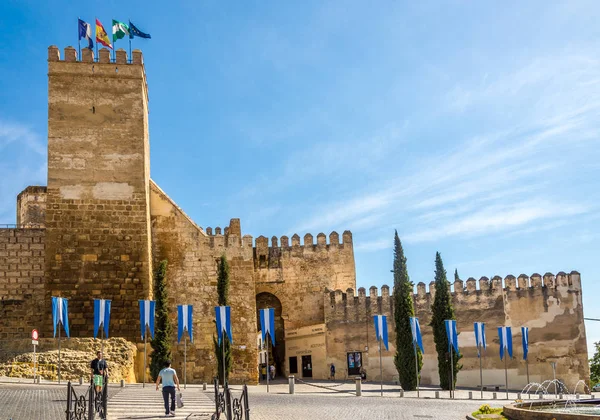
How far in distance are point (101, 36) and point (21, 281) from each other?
374 inches

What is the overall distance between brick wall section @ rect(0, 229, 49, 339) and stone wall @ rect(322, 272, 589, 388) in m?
12.6

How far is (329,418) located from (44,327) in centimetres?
1475

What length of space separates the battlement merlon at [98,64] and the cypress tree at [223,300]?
789cm

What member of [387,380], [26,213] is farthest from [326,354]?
[26,213]

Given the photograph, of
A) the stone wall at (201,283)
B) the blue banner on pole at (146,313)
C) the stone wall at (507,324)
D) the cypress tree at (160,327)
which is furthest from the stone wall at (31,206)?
the stone wall at (507,324)

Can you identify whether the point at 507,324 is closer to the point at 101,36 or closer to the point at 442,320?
the point at 442,320

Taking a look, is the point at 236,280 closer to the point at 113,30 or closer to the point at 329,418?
the point at 113,30

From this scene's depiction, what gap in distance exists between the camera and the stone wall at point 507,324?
1197 inches

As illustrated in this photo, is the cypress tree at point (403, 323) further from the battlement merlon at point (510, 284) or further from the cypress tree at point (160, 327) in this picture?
the cypress tree at point (160, 327)

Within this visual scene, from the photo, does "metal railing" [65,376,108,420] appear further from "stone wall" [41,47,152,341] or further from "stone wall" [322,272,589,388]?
"stone wall" [322,272,589,388]

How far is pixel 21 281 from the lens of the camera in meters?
26.7

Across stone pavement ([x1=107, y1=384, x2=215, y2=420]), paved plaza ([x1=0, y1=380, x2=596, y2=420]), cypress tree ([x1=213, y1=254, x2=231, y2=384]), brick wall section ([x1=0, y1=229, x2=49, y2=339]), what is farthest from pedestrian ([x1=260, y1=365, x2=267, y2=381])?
stone pavement ([x1=107, y1=384, x2=215, y2=420])

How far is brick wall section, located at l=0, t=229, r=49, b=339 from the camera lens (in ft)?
86.6

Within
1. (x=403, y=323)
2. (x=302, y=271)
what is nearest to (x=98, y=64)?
(x=302, y=271)
